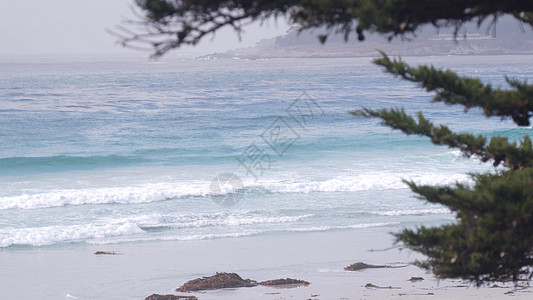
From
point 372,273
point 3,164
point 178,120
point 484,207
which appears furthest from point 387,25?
point 178,120

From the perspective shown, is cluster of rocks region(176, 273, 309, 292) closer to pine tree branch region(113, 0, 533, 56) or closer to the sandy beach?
the sandy beach

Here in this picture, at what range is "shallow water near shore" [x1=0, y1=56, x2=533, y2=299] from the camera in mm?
15117

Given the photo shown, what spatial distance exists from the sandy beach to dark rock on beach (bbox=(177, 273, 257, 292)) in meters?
0.15

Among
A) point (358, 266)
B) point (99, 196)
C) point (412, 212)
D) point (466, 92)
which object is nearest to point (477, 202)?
point (466, 92)

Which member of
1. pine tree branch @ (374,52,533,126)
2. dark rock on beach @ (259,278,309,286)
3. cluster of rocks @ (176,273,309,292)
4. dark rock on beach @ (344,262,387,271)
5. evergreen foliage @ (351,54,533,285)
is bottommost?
dark rock on beach @ (344,262,387,271)

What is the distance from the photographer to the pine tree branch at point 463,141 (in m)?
6.80

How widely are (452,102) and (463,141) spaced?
960 millimetres

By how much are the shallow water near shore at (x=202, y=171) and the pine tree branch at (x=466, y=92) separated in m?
6.73

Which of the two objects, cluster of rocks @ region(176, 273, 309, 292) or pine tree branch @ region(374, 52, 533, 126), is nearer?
pine tree branch @ region(374, 52, 533, 126)

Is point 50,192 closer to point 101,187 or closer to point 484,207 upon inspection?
point 101,187

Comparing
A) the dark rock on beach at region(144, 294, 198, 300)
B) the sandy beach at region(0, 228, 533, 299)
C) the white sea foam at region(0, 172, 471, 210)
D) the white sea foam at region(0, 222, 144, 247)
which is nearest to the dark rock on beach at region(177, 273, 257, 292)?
the sandy beach at region(0, 228, 533, 299)

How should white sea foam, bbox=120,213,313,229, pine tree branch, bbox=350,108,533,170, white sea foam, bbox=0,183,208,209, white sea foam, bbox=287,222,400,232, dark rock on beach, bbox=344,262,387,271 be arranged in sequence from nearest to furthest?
pine tree branch, bbox=350,108,533,170, dark rock on beach, bbox=344,262,387,271, white sea foam, bbox=287,222,400,232, white sea foam, bbox=120,213,313,229, white sea foam, bbox=0,183,208,209

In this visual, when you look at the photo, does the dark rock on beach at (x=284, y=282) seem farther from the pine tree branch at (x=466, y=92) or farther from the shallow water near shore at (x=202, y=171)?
the pine tree branch at (x=466, y=92)

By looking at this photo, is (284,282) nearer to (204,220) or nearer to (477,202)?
(204,220)
